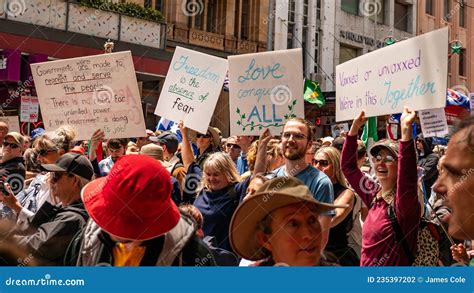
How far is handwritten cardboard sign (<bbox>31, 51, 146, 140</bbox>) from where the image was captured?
621 cm

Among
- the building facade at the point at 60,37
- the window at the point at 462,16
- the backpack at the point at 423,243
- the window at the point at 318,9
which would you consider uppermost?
the window at the point at 462,16

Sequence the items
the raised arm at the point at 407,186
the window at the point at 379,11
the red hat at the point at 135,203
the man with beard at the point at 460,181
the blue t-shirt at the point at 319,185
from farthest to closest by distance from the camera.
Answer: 1. the window at the point at 379,11
2. the blue t-shirt at the point at 319,185
3. the raised arm at the point at 407,186
4. the red hat at the point at 135,203
5. the man with beard at the point at 460,181

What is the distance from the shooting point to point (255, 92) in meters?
6.13

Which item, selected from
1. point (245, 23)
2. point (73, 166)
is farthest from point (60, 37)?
point (73, 166)

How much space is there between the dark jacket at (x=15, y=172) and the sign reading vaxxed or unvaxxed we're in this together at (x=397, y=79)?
2781 mm

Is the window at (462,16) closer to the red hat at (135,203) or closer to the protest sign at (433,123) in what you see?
the protest sign at (433,123)

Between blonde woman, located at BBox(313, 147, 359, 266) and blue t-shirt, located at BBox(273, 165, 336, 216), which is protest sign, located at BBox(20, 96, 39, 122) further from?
blue t-shirt, located at BBox(273, 165, 336, 216)

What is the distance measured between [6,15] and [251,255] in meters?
15.0

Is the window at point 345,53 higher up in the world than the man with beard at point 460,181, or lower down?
higher up

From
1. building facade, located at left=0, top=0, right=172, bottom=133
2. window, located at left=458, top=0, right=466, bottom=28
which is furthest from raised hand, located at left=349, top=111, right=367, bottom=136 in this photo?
window, located at left=458, top=0, right=466, bottom=28

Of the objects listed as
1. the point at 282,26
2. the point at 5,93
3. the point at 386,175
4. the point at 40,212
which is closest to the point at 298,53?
the point at 386,175

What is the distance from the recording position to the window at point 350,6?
102 feet

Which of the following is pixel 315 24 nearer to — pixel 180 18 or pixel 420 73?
pixel 180 18

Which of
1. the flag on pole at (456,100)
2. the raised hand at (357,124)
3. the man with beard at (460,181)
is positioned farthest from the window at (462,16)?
the man with beard at (460,181)
